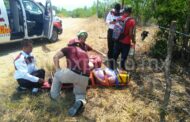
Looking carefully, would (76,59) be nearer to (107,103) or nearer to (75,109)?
(75,109)

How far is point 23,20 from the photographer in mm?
9922

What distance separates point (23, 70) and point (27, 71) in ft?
0.55

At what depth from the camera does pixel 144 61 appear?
944 cm

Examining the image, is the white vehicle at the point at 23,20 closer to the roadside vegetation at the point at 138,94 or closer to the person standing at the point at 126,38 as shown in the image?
the roadside vegetation at the point at 138,94

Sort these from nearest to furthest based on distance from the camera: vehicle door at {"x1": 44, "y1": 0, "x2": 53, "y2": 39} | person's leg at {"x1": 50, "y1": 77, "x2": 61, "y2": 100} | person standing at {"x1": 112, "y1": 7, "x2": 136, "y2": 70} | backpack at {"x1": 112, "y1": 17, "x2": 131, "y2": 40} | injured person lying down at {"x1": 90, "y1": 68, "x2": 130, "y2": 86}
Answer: person's leg at {"x1": 50, "y1": 77, "x2": 61, "y2": 100} → injured person lying down at {"x1": 90, "y1": 68, "x2": 130, "y2": 86} → person standing at {"x1": 112, "y1": 7, "x2": 136, "y2": 70} → backpack at {"x1": 112, "y1": 17, "x2": 131, "y2": 40} → vehicle door at {"x1": 44, "y1": 0, "x2": 53, "y2": 39}

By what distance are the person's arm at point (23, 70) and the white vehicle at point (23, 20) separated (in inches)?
118

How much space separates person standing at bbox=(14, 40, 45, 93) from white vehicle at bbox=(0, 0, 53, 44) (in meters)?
2.80

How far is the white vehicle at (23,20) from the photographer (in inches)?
369

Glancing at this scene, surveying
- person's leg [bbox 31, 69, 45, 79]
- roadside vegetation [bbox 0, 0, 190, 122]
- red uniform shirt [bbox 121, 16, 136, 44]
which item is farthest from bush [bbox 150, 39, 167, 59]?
person's leg [bbox 31, 69, 45, 79]

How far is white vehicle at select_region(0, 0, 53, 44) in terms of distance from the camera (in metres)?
9.38

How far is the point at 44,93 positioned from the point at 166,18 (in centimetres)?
422

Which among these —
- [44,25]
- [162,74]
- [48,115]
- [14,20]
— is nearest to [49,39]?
[44,25]

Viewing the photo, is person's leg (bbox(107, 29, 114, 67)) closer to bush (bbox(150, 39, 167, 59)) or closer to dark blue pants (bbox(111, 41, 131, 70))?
dark blue pants (bbox(111, 41, 131, 70))

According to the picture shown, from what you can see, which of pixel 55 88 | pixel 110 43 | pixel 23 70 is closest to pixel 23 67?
pixel 23 70
